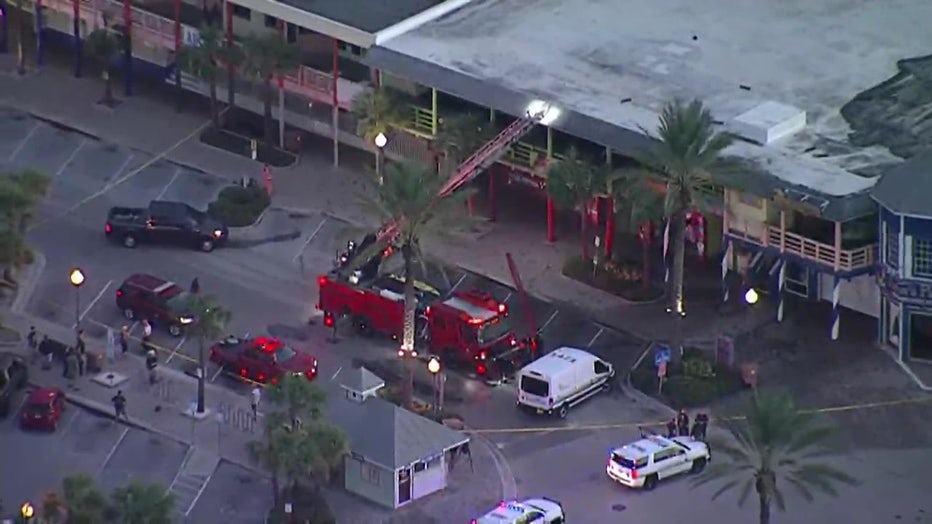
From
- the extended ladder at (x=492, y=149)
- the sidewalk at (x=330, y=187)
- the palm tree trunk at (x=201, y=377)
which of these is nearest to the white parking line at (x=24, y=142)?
the sidewalk at (x=330, y=187)

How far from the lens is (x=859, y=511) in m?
99.1

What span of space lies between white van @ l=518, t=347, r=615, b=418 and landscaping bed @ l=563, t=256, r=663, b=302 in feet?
25.4

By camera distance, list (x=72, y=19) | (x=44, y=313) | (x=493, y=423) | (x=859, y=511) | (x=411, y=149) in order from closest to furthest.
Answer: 1. (x=859, y=511)
2. (x=493, y=423)
3. (x=44, y=313)
4. (x=411, y=149)
5. (x=72, y=19)

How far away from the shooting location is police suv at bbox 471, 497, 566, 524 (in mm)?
96875

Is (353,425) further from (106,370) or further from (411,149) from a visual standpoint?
(411,149)

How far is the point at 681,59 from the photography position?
12156cm

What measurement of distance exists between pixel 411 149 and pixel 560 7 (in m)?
9.15

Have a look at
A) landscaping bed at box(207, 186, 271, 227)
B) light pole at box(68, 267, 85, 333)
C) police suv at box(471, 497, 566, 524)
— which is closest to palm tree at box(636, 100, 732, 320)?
police suv at box(471, 497, 566, 524)

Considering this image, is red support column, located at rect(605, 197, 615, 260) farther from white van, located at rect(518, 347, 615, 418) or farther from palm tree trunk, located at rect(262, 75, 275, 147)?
palm tree trunk, located at rect(262, 75, 275, 147)

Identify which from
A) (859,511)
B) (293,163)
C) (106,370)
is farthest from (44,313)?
(859,511)

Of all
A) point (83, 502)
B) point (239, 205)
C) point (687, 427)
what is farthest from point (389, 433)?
point (239, 205)

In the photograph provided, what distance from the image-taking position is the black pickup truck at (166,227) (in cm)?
11919

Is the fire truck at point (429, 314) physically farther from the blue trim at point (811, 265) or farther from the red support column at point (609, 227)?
the blue trim at point (811, 265)

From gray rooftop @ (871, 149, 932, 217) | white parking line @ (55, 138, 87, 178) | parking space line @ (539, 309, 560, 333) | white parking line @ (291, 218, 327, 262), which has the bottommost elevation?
white parking line @ (55, 138, 87, 178)
